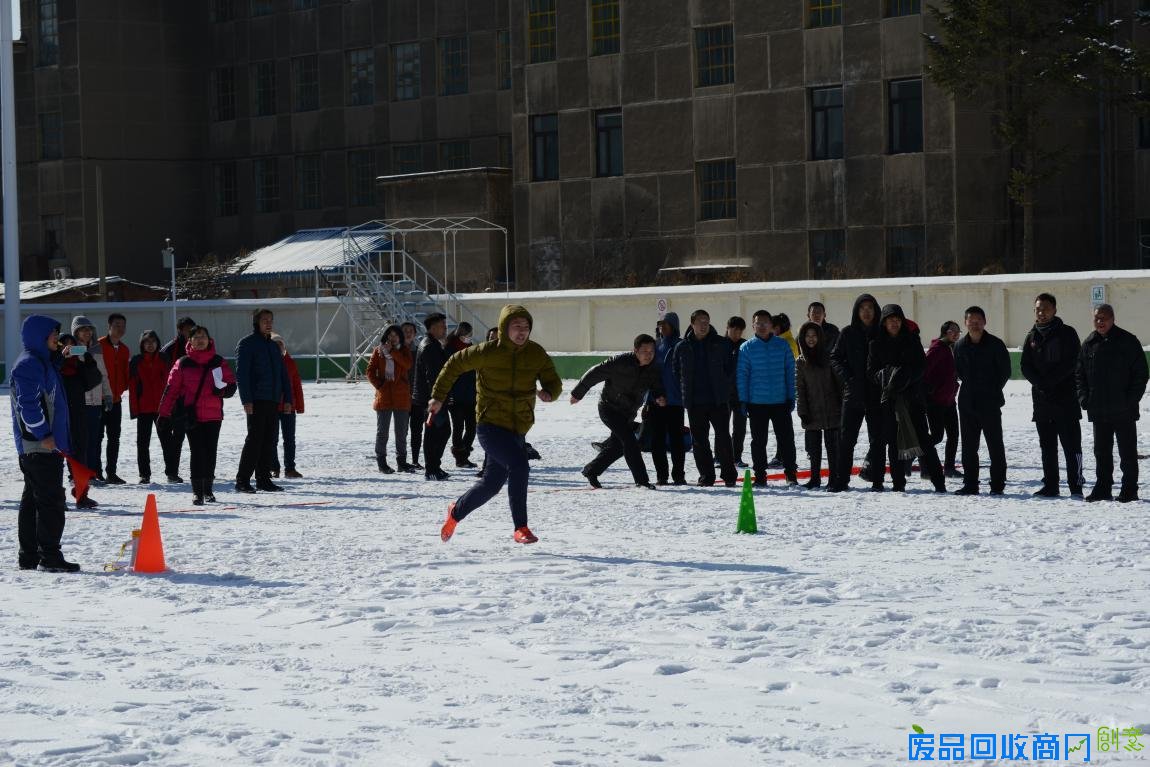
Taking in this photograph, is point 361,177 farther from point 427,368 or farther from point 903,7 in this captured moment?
point 427,368

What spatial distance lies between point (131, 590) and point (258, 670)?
2.84 metres

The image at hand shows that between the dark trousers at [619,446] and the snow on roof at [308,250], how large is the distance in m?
28.9

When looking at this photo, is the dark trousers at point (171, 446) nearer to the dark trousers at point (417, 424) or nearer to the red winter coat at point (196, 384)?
the red winter coat at point (196, 384)

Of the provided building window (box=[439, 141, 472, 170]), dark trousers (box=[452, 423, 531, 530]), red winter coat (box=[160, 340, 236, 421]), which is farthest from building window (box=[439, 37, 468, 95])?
dark trousers (box=[452, 423, 531, 530])

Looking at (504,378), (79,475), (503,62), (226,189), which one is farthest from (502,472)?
(226,189)

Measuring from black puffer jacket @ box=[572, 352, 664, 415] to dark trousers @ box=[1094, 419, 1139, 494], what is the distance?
4182 millimetres

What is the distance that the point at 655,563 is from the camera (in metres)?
11.2

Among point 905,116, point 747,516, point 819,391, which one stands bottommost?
point 747,516

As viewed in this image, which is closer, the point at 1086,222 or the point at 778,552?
the point at 778,552

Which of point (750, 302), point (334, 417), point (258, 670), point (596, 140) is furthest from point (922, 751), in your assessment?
point (596, 140)

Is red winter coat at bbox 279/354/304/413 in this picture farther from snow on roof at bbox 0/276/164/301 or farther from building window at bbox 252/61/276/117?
building window at bbox 252/61/276/117

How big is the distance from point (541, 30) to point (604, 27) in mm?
1925

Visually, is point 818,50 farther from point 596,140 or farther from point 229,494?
point 229,494

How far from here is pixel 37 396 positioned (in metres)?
11.4
